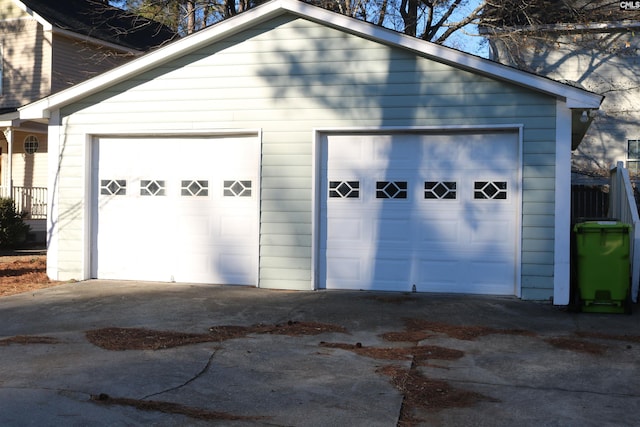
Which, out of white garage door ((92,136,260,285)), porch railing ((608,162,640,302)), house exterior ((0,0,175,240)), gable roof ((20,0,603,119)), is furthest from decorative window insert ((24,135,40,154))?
porch railing ((608,162,640,302))

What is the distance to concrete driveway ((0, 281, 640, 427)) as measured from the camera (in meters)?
4.88

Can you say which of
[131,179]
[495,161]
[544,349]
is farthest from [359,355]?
[131,179]

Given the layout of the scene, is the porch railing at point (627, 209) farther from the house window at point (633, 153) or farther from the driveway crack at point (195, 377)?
the driveway crack at point (195, 377)

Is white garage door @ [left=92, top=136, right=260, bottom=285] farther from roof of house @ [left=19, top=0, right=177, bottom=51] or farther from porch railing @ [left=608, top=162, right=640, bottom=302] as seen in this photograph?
roof of house @ [left=19, top=0, right=177, bottom=51]

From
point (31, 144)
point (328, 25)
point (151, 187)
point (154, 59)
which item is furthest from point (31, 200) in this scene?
point (328, 25)

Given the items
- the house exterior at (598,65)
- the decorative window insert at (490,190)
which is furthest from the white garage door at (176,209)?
the house exterior at (598,65)

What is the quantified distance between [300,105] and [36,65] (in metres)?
12.2

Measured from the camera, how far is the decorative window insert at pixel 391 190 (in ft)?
33.8

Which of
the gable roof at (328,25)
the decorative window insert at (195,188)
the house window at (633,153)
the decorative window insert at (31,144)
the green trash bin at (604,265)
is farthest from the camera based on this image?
the decorative window insert at (31,144)

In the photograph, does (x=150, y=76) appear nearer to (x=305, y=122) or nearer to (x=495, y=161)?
(x=305, y=122)

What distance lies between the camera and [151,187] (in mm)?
11219

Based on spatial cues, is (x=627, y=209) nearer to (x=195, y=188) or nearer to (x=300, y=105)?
(x=300, y=105)

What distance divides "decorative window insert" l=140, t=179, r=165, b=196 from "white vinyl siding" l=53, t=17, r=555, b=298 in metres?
0.87

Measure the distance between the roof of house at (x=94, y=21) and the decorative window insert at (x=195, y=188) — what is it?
354 inches
